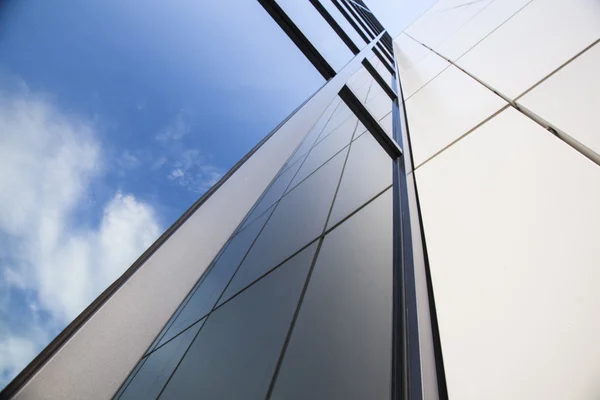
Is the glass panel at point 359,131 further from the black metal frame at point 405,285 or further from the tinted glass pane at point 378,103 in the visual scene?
the black metal frame at point 405,285

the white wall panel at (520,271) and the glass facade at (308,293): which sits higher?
the glass facade at (308,293)

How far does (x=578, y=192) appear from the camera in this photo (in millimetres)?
1405

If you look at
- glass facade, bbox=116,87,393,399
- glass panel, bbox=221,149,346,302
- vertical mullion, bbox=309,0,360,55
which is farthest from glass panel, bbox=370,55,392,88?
glass panel, bbox=221,149,346,302

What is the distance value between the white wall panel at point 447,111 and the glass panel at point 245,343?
158 centimetres

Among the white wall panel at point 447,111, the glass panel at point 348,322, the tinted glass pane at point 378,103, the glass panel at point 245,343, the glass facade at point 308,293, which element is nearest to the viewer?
the glass panel at point 348,322

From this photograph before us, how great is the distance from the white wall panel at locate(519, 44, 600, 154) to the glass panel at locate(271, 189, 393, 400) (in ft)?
3.83

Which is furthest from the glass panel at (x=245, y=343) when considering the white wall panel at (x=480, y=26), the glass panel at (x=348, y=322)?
→ the white wall panel at (x=480, y=26)

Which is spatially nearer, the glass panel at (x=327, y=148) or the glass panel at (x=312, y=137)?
the glass panel at (x=327, y=148)

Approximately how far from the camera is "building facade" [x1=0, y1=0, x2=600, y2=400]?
94 cm

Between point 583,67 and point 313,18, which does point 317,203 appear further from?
point 313,18

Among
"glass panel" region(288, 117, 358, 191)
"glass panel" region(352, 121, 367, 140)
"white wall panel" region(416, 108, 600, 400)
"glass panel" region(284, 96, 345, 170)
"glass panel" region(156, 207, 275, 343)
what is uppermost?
"glass panel" region(284, 96, 345, 170)

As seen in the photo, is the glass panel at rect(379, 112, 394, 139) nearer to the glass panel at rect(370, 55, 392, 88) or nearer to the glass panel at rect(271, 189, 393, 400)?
the glass panel at rect(271, 189, 393, 400)

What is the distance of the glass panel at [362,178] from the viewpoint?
9.04ft

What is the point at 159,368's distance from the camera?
3859 mm
